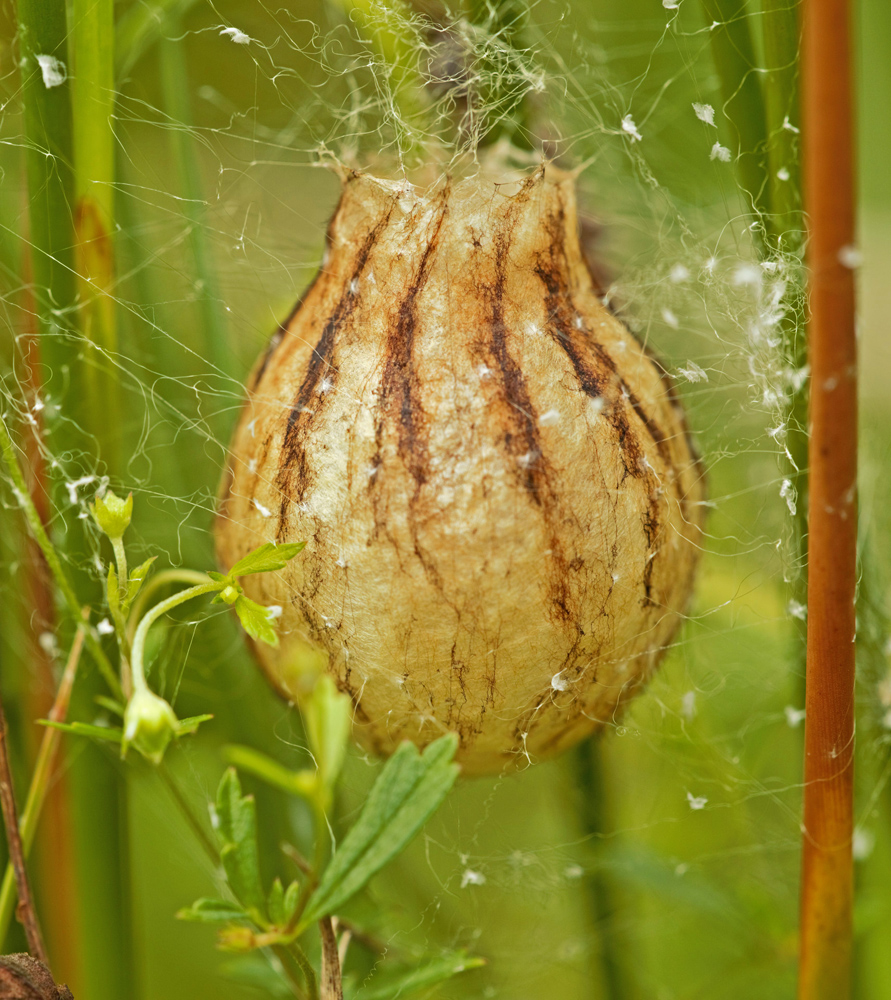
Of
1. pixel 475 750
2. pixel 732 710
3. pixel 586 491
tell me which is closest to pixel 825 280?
pixel 586 491

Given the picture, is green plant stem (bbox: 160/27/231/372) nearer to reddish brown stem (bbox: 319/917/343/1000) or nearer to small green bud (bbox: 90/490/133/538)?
small green bud (bbox: 90/490/133/538)

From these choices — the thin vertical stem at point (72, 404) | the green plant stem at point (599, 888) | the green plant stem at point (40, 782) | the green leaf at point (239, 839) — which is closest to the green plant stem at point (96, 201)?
the thin vertical stem at point (72, 404)

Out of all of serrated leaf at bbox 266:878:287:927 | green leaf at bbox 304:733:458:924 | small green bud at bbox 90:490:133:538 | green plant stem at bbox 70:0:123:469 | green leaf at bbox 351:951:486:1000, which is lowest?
green leaf at bbox 351:951:486:1000

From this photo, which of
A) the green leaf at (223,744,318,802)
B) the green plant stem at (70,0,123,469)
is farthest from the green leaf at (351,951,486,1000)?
the green plant stem at (70,0,123,469)

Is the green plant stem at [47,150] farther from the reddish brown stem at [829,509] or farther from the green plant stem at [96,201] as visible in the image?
the reddish brown stem at [829,509]

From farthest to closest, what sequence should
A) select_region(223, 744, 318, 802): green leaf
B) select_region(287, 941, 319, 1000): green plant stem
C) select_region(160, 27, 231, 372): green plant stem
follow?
select_region(160, 27, 231, 372): green plant stem
select_region(287, 941, 319, 1000): green plant stem
select_region(223, 744, 318, 802): green leaf

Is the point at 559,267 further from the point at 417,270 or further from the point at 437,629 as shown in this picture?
the point at 437,629

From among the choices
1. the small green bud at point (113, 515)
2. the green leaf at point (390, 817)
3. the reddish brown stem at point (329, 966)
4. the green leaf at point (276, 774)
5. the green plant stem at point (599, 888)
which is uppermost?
the small green bud at point (113, 515)
